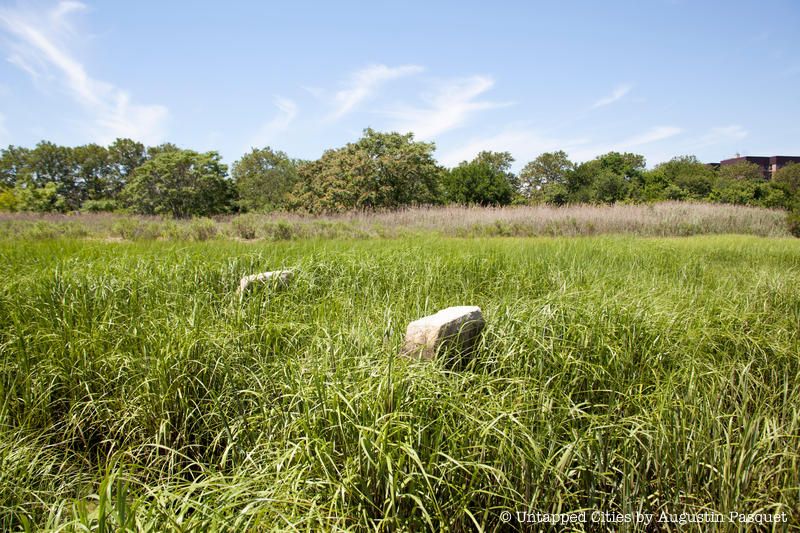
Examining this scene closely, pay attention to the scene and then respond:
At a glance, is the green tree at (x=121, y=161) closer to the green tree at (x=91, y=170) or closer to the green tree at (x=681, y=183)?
the green tree at (x=91, y=170)

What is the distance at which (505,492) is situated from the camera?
1703 mm

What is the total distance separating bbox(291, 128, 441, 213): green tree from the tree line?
0.06 m

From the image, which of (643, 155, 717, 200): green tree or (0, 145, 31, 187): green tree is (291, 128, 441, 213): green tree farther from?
(0, 145, 31, 187): green tree

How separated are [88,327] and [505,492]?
325 centimetres

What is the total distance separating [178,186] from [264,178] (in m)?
12.8

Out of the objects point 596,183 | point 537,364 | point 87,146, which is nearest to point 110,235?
point 537,364

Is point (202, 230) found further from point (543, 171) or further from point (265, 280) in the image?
point (543, 171)

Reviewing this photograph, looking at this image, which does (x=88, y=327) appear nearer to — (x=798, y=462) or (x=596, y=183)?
(x=798, y=462)

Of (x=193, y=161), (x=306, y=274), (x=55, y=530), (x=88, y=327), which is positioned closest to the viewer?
(x=55, y=530)

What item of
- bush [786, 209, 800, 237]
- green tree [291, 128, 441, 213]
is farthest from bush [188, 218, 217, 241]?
bush [786, 209, 800, 237]

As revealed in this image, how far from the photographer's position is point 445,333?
→ 8.80 ft

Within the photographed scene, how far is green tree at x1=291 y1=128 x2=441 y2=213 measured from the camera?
24.0 meters

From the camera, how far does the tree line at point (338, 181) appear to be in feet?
81.1

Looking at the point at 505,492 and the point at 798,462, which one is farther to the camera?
the point at 798,462
